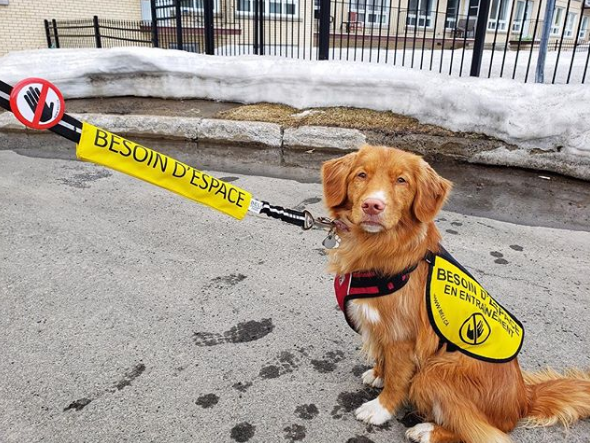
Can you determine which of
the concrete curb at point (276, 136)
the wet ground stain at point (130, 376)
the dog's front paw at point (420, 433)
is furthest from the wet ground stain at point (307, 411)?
the concrete curb at point (276, 136)

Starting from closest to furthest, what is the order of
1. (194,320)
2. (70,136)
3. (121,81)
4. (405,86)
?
(70,136) → (194,320) → (405,86) → (121,81)

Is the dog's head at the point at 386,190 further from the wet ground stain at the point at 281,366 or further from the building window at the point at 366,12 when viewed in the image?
the building window at the point at 366,12

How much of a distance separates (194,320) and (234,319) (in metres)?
0.27

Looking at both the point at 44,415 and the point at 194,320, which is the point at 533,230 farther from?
the point at 44,415

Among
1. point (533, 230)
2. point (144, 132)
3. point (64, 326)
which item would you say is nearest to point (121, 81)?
point (144, 132)

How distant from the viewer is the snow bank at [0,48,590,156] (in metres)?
6.09

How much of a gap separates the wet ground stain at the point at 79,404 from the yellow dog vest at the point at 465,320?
5.96ft

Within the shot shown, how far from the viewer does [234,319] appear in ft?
10.1

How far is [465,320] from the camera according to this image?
2.05 meters

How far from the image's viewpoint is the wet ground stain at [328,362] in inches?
104

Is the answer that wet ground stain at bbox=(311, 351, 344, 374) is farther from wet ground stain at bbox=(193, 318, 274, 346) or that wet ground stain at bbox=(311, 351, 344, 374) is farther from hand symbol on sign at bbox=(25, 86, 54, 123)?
hand symbol on sign at bbox=(25, 86, 54, 123)

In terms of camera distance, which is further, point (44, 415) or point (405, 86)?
point (405, 86)

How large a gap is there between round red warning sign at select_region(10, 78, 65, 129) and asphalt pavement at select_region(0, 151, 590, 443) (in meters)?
1.47

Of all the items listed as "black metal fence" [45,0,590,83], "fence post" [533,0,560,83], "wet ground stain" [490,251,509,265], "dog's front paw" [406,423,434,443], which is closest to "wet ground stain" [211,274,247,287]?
"dog's front paw" [406,423,434,443]
